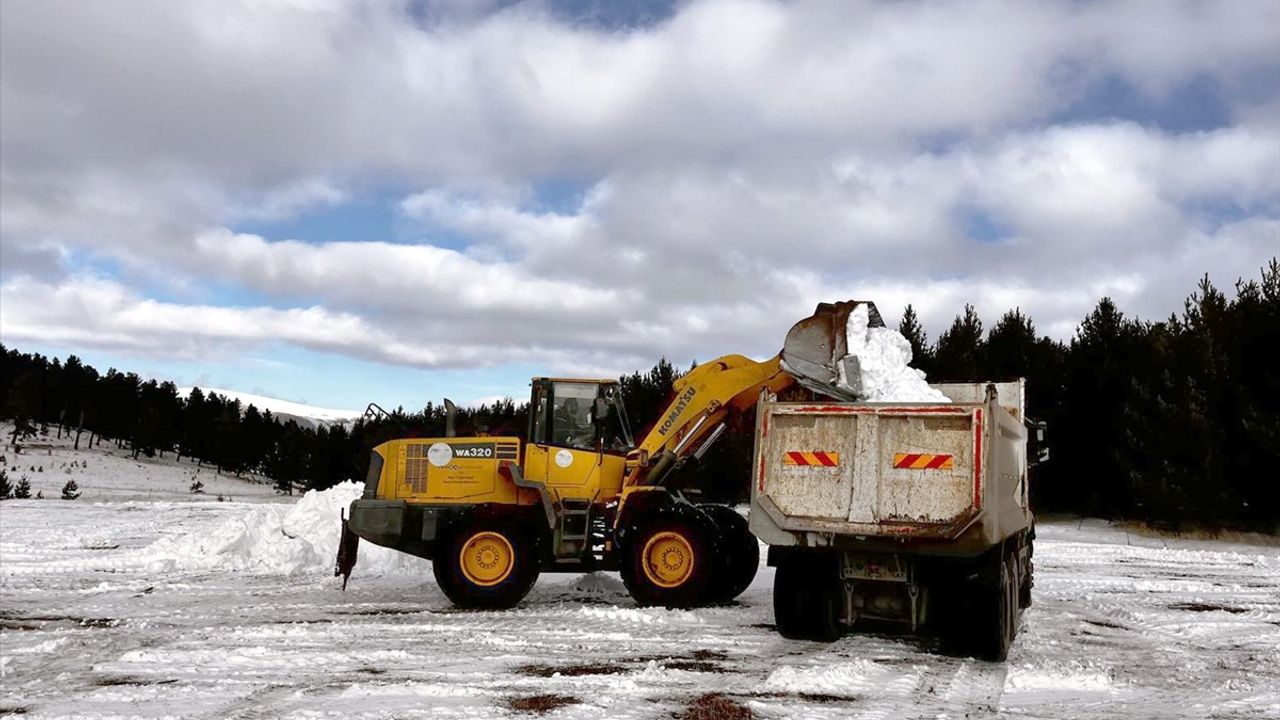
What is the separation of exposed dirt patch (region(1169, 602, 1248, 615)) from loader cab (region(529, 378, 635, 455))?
297 inches

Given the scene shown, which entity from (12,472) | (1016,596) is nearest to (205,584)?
(1016,596)

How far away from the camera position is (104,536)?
21375 mm

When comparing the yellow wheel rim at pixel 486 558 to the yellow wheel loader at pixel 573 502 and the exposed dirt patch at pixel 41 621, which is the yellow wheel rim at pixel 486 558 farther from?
the exposed dirt patch at pixel 41 621

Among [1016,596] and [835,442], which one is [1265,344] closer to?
[1016,596]

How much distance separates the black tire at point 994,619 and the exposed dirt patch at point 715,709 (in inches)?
104

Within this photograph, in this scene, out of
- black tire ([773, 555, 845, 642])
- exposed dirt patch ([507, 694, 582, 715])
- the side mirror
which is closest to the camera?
exposed dirt patch ([507, 694, 582, 715])

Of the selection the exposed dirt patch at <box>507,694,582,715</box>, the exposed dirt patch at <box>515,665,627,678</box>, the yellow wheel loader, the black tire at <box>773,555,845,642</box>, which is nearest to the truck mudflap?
the yellow wheel loader

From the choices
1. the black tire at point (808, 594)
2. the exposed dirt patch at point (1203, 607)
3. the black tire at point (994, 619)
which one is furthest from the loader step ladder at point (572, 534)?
the exposed dirt patch at point (1203, 607)

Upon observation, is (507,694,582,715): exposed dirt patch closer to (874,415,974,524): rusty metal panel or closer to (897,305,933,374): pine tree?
(874,415,974,524): rusty metal panel

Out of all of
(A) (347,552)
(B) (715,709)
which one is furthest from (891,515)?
(A) (347,552)

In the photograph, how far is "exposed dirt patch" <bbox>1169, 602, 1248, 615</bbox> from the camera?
12019mm

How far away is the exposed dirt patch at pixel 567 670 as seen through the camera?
751 centimetres

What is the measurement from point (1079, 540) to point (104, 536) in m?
24.1

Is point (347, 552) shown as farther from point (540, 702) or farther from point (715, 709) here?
point (715, 709)
